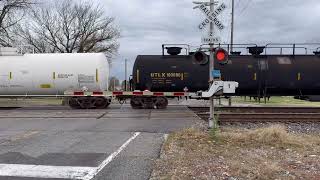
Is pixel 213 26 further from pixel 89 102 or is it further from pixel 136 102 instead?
pixel 89 102

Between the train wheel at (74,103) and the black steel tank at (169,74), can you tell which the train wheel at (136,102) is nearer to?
the black steel tank at (169,74)

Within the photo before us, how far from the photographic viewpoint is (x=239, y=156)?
937 centimetres

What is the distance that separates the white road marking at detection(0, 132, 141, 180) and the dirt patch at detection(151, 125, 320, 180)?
1084 millimetres

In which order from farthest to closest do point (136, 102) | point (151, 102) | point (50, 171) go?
point (136, 102), point (151, 102), point (50, 171)

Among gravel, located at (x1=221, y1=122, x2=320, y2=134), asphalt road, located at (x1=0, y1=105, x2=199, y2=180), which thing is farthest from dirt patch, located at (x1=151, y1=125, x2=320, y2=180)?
gravel, located at (x1=221, y1=122, x2=320, y2=134)

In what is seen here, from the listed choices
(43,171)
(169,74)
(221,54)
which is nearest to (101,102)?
(169,74)

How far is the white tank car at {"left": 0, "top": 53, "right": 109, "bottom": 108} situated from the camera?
25.6 meters

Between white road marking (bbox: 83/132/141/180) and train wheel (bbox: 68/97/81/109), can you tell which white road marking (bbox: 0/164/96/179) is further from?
train wheel (bbox: 68/97/81/109)

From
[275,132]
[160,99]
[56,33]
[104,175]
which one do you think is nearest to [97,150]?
[104,175]

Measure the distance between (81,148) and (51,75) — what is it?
15.7 meters

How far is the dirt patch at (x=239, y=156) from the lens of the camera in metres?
7.70

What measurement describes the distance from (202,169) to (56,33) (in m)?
47.6

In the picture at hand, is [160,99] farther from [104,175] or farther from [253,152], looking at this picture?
[104,175]

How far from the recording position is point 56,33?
5322 centimetres
